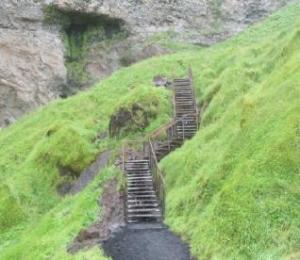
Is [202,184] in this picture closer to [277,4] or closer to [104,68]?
[104,68]

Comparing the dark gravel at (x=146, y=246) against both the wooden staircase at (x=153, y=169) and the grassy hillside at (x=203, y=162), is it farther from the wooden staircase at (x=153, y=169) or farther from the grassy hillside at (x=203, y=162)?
the wooden staircase at (x=153, y=169)

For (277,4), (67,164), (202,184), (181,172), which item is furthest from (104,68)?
(202,184)

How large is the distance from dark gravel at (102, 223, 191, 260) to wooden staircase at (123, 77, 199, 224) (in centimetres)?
177

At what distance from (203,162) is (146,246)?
4820 millimetres

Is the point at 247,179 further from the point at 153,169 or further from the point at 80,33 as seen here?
the point at 80,33

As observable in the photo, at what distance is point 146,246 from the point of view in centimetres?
1902

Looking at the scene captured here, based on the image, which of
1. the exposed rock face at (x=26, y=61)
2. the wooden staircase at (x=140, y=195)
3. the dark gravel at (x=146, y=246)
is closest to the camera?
the dark gravel at (x=146, y=246)

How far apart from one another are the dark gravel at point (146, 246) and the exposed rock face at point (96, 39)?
119ft

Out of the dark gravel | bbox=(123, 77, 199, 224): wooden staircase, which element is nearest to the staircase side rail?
bbox=(123, 77, 199, 224): wooden staircase

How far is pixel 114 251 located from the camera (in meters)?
19.0

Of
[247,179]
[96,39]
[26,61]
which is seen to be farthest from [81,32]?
[247,179]

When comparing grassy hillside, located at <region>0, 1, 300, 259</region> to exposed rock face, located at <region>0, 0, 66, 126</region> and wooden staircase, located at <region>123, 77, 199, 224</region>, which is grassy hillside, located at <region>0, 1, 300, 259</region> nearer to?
wooden staircase, located at <region>123, 77, 199, 224</region>

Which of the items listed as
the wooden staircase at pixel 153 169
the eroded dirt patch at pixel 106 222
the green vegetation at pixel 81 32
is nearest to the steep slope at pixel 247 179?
the wooden staircase at pixel 153 169

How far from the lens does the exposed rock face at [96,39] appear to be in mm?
55219
